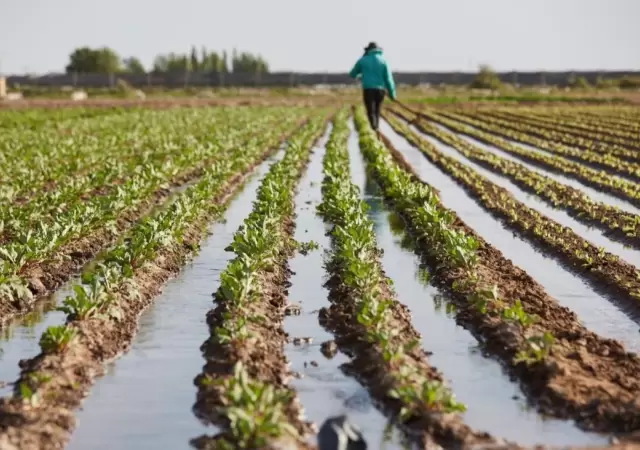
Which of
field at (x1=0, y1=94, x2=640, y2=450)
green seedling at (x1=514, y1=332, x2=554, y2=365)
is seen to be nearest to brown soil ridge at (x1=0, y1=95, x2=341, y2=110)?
field at (x1=0, y1=94, x2=640, y2=450)

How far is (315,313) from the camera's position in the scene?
26.8ft

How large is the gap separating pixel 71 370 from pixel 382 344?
5.82ft

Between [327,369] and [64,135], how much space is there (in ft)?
73.1

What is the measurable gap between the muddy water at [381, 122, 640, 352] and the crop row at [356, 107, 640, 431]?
22 cm

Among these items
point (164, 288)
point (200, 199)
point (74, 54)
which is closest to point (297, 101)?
point (200, 199)

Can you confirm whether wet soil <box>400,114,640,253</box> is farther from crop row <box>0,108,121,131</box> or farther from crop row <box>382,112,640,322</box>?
crop row <box>0,108,121,131</box>

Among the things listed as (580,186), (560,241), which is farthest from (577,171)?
(560,241)

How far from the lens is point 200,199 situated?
13258 mm

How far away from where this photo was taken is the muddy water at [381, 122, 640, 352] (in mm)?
7926

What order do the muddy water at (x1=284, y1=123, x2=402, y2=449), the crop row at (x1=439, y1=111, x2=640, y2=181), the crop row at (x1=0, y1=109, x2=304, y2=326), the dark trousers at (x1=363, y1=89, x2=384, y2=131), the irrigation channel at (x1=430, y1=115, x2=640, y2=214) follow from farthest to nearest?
the dark trousers at (x1=363, y1=89, x2=384, y2=131), the crop row at (x1=439, y1=111, x2=640, y2=181), the irrigation channel at (x1=430, y1=115, x2=640, y2=214), the crop row at (x1=0, y1=109, x2=304, y2=326), the muddy water at (x1=284, y1=123, x2=402, y2=449)

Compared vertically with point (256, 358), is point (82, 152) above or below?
below

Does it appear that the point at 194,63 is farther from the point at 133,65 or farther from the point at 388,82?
the point at 388,82

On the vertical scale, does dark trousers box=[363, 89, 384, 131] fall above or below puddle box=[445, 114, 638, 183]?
above

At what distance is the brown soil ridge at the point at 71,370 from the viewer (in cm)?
534
